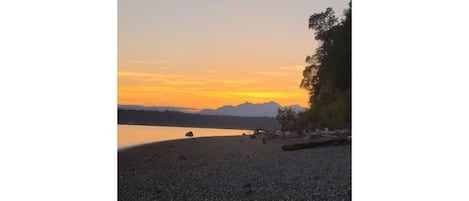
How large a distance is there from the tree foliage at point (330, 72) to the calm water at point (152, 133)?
641 millimetres

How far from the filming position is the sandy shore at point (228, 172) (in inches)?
171

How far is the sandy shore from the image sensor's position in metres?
4.35

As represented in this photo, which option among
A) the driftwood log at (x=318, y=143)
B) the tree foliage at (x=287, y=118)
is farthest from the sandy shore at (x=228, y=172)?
the tree foliage at (x=287, y=118)

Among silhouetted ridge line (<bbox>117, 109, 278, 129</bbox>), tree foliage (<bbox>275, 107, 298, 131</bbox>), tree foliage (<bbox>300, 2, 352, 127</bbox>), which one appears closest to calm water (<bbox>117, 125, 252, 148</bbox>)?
silhouetted ridge line (<bbox>117, 109, 278, 129</bbox>)

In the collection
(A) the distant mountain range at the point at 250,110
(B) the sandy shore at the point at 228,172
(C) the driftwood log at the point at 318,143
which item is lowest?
(B) the sandy shore at the point at 228,172

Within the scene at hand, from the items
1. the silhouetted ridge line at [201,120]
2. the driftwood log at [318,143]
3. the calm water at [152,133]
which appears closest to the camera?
the calm water at [152,133]

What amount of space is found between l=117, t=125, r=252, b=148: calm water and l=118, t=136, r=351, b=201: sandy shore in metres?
0.04

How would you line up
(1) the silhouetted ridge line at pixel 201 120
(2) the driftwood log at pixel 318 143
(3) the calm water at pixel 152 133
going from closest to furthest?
(3) the calm water at pixel 152 133
(1) the silhouetted ridge line at pixel 201 120
(2) the driftwood log at pixel 318 143

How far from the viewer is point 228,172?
441 cm

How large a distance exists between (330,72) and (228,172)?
944 mm

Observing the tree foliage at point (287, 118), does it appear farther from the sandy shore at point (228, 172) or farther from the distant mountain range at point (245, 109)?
the sandy shore at point (228, 172)

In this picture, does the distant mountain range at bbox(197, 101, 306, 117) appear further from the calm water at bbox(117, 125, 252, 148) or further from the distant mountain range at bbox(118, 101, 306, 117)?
the calm water at bbox(117, 125, 252, 148)
